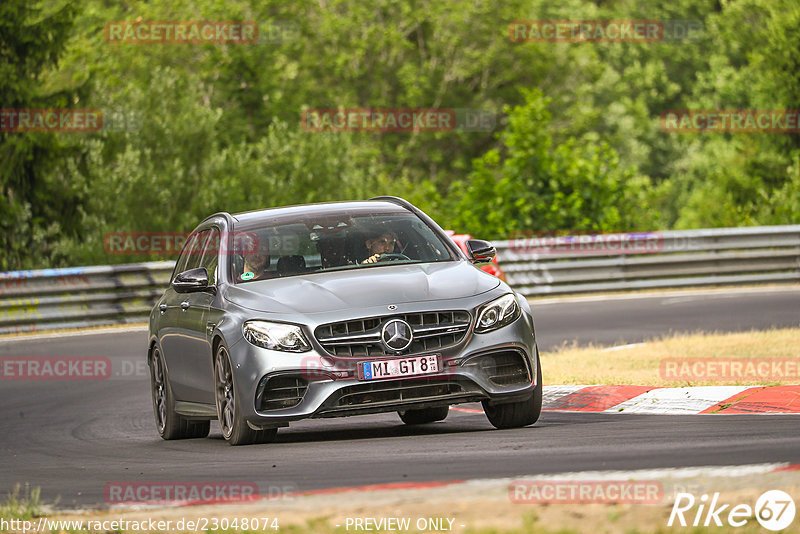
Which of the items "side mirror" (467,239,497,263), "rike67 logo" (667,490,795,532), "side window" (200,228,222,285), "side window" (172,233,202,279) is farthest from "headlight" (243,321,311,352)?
"rike67 logo" (667,490,795,532)

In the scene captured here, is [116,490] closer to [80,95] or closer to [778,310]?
[778,310]

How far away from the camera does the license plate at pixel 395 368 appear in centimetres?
891

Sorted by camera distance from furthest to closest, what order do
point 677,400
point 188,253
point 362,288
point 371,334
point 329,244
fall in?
point 188,253 → point 677,400 → point 329,244 → point 362,288 → point 371,334

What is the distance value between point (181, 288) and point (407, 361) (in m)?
1.95

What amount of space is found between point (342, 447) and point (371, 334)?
2.34ft

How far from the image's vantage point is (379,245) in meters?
10.2

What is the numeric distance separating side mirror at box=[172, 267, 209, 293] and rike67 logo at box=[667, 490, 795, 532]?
5004 millimetres

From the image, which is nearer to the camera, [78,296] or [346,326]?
[346,326]

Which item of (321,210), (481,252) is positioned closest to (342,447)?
(481,252)

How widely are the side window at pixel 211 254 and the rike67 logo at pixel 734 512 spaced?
5209mm

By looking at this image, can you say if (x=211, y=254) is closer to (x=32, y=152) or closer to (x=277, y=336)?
(x=277, y=336)

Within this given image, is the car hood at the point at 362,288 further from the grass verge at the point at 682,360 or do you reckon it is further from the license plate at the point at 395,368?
the grass verge at the point at 682,360

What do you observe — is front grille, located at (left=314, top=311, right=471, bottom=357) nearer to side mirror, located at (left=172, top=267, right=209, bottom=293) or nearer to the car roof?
side mirror, located at (left=172, top=267, right=209, bottom=293)

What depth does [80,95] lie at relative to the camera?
104ft
